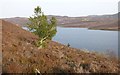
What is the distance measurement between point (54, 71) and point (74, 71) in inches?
24.4

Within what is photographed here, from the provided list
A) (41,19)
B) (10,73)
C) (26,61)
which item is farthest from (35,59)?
(41,19)

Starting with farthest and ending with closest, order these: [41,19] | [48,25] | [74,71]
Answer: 1. [48,25]
2. [41,19]
3. [74,71]

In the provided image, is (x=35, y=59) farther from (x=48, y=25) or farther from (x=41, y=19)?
(x=48, y=25)

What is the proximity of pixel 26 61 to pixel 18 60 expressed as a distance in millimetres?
300

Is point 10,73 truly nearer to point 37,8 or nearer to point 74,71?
point 74,71

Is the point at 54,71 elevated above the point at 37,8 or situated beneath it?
situated beneath

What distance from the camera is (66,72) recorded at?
25.9ft

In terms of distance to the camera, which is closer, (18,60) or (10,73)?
(10,73)

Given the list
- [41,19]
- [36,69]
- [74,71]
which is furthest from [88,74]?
[41,19]

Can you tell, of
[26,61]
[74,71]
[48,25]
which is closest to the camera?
[74,71]

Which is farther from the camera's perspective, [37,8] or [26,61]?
[37,8]

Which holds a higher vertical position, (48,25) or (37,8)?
(37,8)

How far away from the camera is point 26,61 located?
9.05m

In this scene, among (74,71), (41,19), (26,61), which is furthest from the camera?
(41,19)
